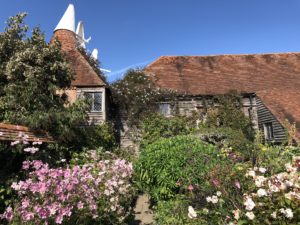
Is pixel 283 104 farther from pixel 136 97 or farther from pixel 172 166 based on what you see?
pixel 172 166

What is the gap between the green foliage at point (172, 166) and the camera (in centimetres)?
761

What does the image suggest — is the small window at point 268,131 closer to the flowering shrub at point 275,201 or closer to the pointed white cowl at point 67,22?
the pointed white cowl at point 67,22

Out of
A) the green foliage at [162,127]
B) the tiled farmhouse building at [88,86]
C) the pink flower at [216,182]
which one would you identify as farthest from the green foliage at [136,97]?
the pink flower at [216,182]

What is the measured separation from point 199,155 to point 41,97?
248 inches

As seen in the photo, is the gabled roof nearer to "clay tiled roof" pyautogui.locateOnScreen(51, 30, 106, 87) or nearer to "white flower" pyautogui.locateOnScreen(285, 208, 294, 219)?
"clay tiled roof" pyautogui.locateOnScreen(51, 30, 106, 87)

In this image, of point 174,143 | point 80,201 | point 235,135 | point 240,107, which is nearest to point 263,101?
point 240,107

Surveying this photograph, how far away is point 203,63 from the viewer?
2350cm

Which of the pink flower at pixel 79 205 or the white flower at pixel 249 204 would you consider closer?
the white flower at pixel 249 204

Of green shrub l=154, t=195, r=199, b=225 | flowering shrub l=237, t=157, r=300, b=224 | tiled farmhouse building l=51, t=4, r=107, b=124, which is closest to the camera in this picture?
flowering shrub l=237, t=157, r=300, b=224

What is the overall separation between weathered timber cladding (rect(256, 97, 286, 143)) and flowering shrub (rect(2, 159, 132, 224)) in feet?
39.4

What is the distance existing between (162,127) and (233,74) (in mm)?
7365

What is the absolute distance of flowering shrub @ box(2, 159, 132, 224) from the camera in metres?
4.85

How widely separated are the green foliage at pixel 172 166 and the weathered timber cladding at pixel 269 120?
9218mm

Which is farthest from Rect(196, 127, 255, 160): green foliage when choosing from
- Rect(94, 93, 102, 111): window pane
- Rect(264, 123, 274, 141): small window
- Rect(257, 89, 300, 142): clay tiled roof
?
Rect(94, 93, 102, 111): window pane
